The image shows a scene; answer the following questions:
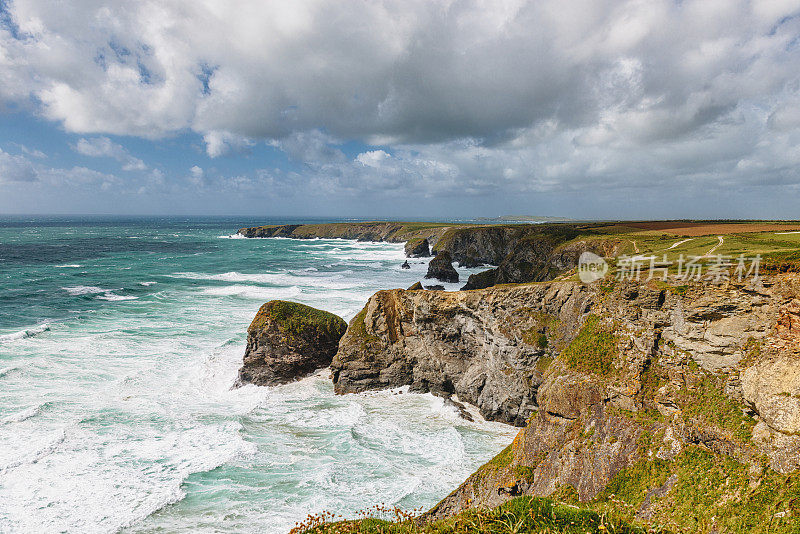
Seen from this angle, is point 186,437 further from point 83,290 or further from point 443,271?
point 443,271

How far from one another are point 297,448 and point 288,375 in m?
8.95

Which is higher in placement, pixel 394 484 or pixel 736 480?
pixel 736 480

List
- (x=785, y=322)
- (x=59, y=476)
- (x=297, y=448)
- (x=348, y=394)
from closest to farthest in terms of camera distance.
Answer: (x=785, y=322) → (x=59, y=476) → (x=297, y=448) → (x=348, y=394)

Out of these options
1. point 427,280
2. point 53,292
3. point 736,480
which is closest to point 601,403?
point 736,480

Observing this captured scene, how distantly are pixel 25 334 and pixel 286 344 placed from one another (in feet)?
86.0

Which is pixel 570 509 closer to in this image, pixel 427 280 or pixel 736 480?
pixel 736 480

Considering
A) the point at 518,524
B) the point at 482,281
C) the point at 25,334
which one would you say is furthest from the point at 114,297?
the point at 518,524

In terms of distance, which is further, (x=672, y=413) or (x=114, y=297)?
(x=114, y=297)

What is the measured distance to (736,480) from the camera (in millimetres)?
10070

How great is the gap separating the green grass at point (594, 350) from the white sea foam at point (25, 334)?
4477 centimetres

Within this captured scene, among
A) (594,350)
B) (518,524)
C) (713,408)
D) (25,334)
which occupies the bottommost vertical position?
(25,334)

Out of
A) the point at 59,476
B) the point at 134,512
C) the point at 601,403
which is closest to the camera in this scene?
the point at 601,403

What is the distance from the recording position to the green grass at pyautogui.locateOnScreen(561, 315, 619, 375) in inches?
567

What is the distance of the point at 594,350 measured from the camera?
49.1ft
